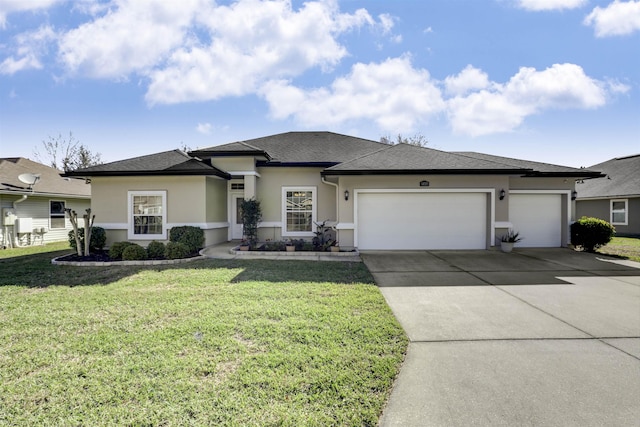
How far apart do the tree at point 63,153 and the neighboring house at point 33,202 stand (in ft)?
56.4

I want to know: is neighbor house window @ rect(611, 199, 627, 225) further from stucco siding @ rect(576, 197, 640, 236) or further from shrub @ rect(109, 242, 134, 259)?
shrub @ rect(109, 242, 134, 259)

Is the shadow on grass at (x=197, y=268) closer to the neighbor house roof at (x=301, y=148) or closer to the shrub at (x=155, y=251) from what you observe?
the shrub at (x=155, y=251)

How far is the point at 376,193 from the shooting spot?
1075 cm

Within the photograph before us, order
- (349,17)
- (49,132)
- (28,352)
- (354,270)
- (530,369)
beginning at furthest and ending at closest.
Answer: (49,132) → (349,17) → (354,270) → (28,352) → (530,369)

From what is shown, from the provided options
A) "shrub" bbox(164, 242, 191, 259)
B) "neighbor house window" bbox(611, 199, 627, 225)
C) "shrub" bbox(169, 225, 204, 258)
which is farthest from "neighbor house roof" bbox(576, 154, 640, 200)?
"shrub" bbox(164, 242, 191, 259)

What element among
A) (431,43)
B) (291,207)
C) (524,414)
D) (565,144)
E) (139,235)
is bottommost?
(524,414)

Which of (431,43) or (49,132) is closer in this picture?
(431,43)

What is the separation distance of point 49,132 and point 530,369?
4223 centimetres

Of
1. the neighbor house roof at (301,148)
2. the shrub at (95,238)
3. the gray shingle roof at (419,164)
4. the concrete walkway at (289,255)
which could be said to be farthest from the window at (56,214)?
the gray shingle roof at (419,164)

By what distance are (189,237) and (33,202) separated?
33.5 ft

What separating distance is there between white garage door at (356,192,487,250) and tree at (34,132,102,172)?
1357 inches

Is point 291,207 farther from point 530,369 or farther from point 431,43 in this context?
point 530,369

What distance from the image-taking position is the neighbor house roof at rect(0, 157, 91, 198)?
1308 cm

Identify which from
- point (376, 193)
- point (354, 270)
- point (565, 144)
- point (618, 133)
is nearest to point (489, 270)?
point (354, 270)
